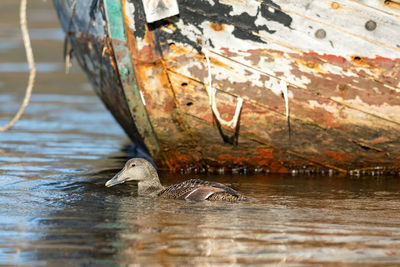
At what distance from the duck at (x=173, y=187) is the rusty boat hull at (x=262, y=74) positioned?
1.72 ft

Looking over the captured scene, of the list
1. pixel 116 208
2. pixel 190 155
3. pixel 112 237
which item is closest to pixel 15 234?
pixel 112 237

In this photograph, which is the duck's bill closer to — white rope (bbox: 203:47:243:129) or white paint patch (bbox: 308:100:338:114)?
white rope (bbox: 203:47:243:129)

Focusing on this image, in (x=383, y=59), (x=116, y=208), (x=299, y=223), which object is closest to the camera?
(x=299, y=223)

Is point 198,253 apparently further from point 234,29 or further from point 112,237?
point 234,29

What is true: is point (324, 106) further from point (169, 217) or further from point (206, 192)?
point (169, 217)

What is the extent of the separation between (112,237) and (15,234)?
2.28ft

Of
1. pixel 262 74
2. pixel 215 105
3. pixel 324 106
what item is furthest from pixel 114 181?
pixel 324 106

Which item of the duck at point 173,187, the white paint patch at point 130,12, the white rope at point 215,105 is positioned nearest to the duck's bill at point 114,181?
the duck at point 173,187

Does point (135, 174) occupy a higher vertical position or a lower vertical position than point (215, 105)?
lower

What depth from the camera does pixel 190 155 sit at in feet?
27.9

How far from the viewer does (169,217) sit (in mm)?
6320

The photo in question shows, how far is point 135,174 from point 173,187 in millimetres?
Result: 560

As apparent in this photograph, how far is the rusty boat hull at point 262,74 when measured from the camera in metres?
7.49

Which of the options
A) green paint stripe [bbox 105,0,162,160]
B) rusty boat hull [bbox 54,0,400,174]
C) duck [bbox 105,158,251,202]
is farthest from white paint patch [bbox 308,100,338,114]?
green paint stripe [bbox 105,0,162,160]
